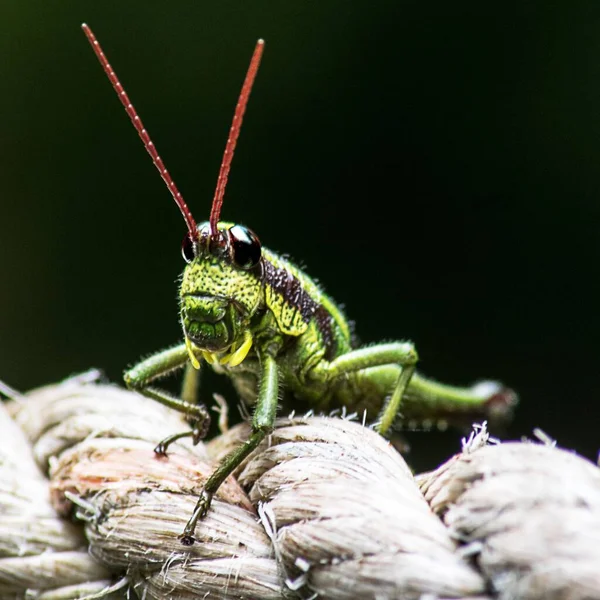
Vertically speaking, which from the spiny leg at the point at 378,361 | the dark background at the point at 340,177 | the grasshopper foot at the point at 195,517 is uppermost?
the dark background at the point at 340,177

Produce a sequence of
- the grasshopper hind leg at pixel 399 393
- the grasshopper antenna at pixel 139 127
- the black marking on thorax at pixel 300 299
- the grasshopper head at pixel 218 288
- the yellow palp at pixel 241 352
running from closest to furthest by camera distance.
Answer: the grasshopper antenna at pixel 139 127 → the grasshopper head at pixel 218 288 → the yellow palp at pixel 241 352 → the black marking on thorax at pixel 300 299 → the grasshopper hind leg at pixel 399 393

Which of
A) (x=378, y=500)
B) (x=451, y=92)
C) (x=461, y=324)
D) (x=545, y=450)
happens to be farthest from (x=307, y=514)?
(x=451, y=92)

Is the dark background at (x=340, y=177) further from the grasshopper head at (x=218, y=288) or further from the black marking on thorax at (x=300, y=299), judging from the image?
the grasshopper head at (x=218, y=288)

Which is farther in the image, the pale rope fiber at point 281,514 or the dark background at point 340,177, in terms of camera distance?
the dark background at point 340,177

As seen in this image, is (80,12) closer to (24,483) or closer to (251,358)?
(251,358)

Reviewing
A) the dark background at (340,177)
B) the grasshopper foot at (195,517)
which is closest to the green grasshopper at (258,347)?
the grasshopper foot at (195,517)

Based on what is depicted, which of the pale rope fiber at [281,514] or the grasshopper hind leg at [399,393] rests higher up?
the grasshopper hind leg at [399,393]
